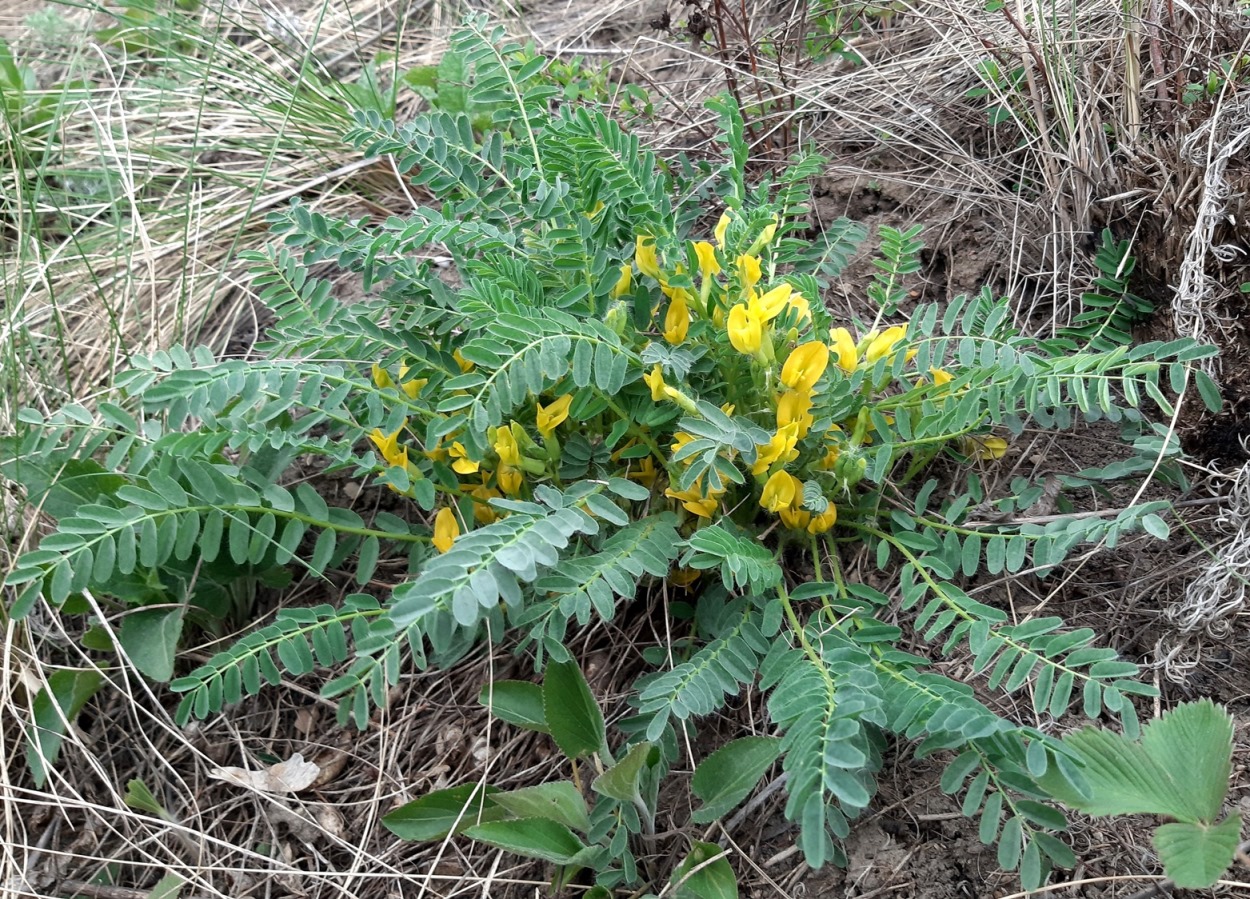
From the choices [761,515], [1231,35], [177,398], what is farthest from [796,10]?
[177,398]

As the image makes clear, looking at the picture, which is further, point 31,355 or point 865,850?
point 31,355

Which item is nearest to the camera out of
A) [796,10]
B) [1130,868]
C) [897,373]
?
[1130,868]

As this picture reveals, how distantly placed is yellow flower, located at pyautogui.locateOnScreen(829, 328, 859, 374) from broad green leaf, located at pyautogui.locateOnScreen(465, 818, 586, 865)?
2.49ft

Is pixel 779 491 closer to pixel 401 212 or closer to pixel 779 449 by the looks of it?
pixel 779 449

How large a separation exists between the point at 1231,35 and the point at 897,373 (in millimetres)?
917

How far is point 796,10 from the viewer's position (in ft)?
8.13

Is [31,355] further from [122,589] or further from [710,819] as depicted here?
[710,819]

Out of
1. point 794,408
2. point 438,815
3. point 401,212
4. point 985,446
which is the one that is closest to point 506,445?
point 794,408

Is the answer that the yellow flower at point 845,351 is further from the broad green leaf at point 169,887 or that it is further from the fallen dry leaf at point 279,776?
the broad green leaf at point 169,887

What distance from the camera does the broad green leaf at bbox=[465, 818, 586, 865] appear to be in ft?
4.15

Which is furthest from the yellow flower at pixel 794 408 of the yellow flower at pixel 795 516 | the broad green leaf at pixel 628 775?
the broad green leaf at pixel 628 775

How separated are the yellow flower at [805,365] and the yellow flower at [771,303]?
0.07 meters

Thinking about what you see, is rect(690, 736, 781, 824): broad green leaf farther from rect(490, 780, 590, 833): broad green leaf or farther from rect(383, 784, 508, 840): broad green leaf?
rect(383, 784, 508, 840): broad green leaf

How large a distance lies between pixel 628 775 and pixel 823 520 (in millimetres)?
480
